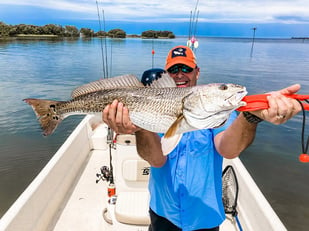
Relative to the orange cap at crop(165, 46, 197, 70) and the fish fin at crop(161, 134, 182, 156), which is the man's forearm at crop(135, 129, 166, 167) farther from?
the orange cap at crop(165, 46, 197, 70)

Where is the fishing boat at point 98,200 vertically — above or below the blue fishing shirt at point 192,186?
below

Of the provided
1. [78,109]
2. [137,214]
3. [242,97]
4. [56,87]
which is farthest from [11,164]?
[56,87]

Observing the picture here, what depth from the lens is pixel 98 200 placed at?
4.54m

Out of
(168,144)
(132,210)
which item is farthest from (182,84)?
(132,210)

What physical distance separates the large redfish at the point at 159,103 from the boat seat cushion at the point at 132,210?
1698 mm

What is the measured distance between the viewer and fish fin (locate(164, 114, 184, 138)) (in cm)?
188

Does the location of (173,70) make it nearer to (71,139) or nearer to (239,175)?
(239,175)

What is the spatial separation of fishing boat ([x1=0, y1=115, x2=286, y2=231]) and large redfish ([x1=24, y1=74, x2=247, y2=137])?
1.60ft

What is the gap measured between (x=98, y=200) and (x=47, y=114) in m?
2.70

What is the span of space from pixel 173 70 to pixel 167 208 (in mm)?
1569

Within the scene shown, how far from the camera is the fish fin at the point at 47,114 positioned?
2.34 metres

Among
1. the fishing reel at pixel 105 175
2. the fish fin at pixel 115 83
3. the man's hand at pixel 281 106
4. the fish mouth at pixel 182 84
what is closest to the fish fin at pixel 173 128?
the fish fin at pixel 115 83

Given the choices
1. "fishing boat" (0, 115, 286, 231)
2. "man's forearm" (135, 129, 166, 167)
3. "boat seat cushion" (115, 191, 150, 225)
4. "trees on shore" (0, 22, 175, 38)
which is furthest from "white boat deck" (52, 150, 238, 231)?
"trees on shore" (0, 22, 175, 38)

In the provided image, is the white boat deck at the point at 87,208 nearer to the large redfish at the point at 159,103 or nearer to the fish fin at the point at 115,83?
the large redfish at the point at 159,103
